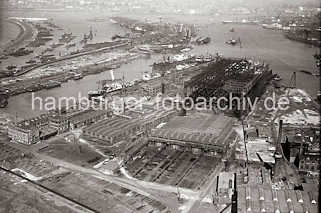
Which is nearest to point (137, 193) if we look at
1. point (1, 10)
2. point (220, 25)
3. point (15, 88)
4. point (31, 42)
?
point (1, 10)

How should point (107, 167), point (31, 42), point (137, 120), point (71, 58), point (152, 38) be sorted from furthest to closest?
point (152, 38), point (31, 42), point (71, 58), point (137, 120), point (107, 167)

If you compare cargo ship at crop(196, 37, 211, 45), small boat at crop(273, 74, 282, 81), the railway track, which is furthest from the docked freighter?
cargo ship at crop(196, 37, 211, 45)

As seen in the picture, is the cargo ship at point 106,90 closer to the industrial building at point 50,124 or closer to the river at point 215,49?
the river at point 215,49

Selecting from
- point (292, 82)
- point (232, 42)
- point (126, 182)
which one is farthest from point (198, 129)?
point (232, 42)

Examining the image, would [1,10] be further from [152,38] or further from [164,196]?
[152,38]

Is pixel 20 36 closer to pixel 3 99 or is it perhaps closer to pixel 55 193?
pixel 3 99

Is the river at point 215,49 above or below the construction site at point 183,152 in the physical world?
above

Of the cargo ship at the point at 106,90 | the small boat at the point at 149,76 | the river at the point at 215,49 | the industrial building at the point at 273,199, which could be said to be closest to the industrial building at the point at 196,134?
the industrial building at the point at 273,199

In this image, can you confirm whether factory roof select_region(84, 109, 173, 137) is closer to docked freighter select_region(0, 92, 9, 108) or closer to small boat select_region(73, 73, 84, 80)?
docked freighter select_region(0, 92, 9, 108)
